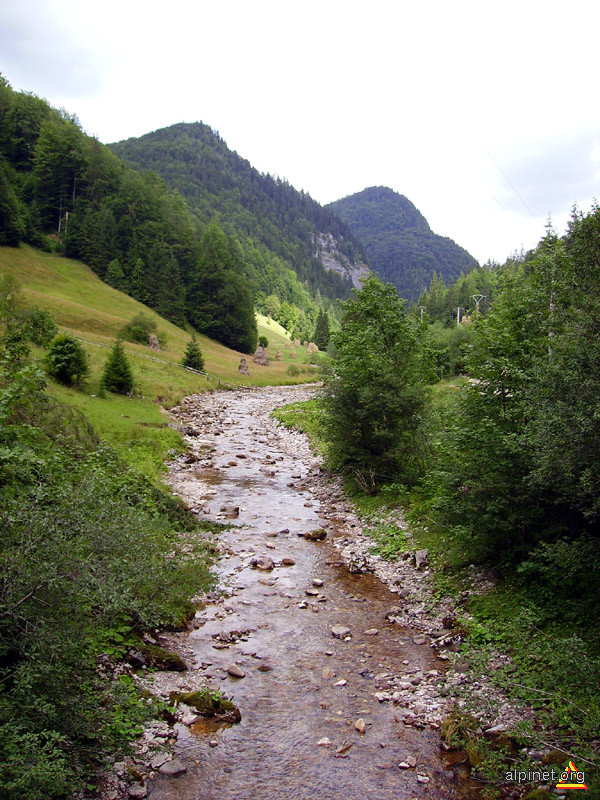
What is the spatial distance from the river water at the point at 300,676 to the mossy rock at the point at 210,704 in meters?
0.21

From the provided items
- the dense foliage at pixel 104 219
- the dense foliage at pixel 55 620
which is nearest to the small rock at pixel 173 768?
the dense foliage at pixel 55 620

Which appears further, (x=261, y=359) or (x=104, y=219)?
(x=104, y=219)

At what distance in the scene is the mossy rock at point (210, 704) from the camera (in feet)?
28.1

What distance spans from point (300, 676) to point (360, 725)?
68.0 inches

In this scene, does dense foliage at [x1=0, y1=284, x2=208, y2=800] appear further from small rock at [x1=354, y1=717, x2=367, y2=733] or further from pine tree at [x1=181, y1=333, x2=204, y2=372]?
pine tree at [x1=181, y1=333, x2=204, y2=372]

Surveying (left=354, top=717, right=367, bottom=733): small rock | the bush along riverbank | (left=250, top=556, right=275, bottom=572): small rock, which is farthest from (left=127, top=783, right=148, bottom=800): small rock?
(left=250, top=556, right=275, bottom=572): small rock

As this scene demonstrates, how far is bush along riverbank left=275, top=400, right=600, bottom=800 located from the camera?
7.03 metres

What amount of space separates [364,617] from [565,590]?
450 cm

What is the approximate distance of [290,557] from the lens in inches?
627

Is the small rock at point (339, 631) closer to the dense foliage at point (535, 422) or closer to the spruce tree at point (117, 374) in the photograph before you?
Answer: the dense foliage at point (535, 422)

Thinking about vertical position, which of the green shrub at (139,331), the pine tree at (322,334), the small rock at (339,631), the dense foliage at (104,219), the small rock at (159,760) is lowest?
the small rock at (339,631)

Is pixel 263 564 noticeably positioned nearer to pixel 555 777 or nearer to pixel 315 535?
pixel 315 535

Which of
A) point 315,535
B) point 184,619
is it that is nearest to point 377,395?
point 315,535

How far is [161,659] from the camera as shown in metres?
9.73
